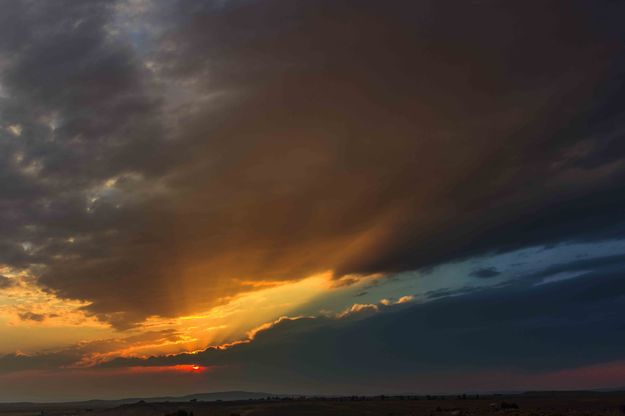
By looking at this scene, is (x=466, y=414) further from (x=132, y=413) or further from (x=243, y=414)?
(x=132, y=413)

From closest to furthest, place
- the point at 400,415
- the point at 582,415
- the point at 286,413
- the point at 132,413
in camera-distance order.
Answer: the point at 582,415 < the point at 400,415 < the point at 286,413 < the point at 132,413

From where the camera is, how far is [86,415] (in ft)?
384

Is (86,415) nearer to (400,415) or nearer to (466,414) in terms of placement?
(400,415)

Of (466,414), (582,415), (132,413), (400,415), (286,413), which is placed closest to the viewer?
(582,415)

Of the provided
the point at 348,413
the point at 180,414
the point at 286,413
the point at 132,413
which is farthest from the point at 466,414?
the point at 132,413

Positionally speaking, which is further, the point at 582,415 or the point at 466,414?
the point at 466,414

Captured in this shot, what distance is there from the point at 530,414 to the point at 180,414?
55.7 m

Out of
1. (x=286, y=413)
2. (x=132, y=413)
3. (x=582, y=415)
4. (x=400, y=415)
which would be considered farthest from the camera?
(x=132, y=413)

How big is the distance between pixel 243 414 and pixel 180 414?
10.6 m

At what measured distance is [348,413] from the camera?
100750mm

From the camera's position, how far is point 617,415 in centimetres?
6962

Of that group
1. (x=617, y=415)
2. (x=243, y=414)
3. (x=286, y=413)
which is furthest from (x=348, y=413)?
(x=617, y=415)

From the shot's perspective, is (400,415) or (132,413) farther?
(132,413)

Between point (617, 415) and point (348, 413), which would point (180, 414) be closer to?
point (348, 413)
